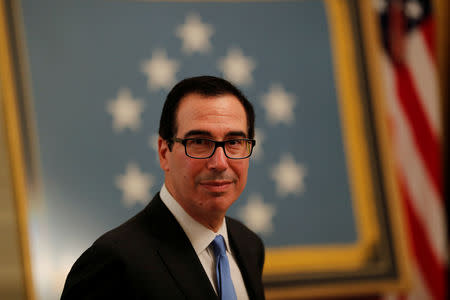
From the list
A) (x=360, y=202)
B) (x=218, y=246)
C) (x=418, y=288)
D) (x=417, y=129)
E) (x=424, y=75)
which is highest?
(x=424, y=75)

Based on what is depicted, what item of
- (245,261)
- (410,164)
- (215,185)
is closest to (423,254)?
(410,164)

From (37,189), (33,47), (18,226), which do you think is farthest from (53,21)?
(18,226)

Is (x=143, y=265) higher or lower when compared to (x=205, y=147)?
lower

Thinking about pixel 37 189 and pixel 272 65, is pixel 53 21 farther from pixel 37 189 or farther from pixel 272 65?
pixel 272 65

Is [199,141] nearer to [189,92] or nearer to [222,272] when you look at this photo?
[189,92]

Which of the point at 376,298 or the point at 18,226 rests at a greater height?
the point at 18,226

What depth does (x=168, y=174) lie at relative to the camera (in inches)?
42.7

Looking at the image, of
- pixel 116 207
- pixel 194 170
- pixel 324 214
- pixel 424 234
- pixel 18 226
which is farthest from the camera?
pixel 424 234

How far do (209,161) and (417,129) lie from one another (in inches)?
→ 83.3

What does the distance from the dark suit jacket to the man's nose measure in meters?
0.17

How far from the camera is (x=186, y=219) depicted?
3.52 feet

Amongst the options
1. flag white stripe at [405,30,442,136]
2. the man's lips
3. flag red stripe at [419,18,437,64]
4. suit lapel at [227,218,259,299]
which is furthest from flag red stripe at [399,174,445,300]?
the man's lips

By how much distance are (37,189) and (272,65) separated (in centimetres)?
132

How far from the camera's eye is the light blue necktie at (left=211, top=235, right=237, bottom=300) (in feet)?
3.41
